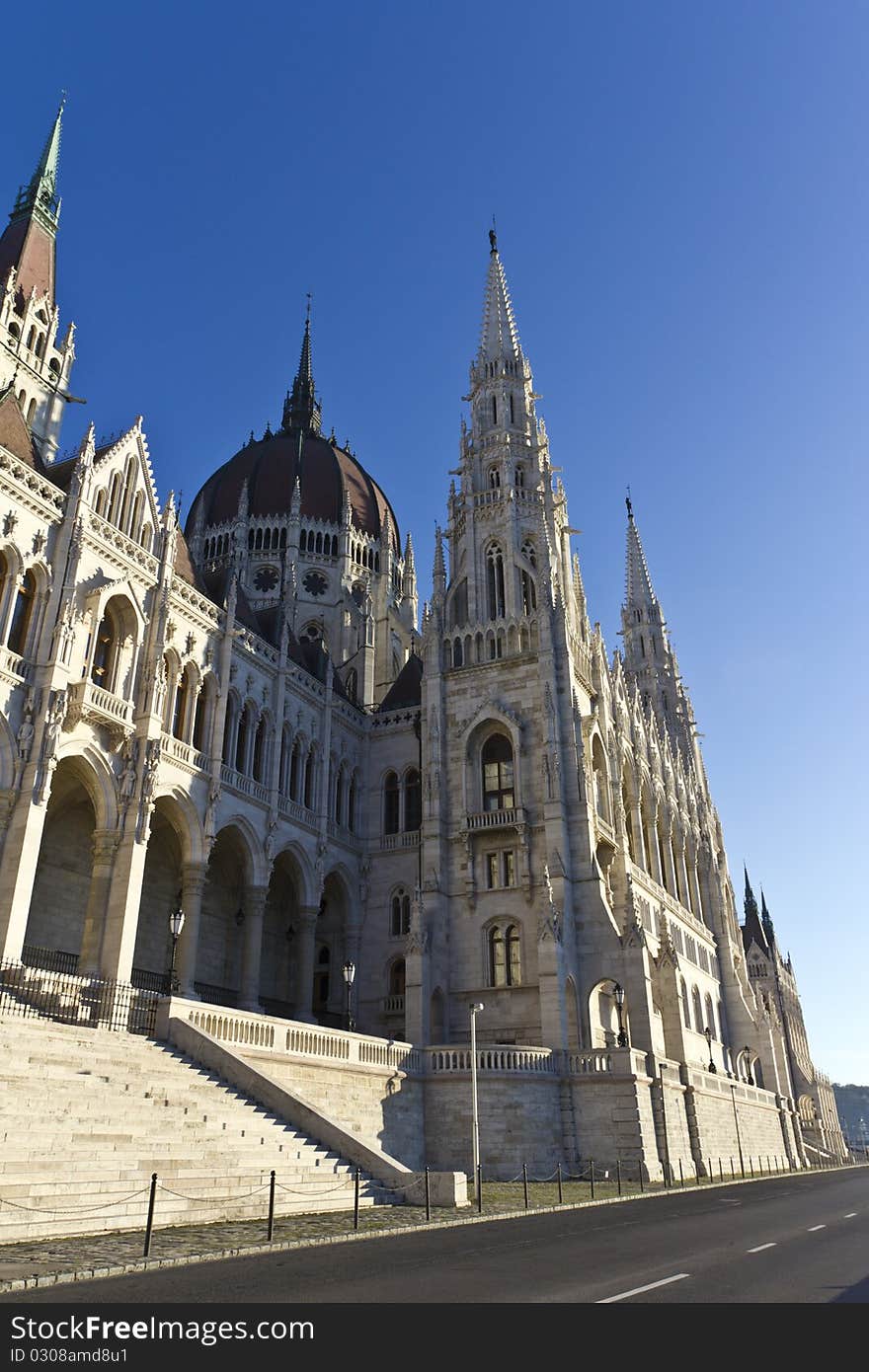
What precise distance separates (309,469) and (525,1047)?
4427cm

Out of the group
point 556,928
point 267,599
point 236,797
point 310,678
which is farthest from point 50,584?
point 267,599

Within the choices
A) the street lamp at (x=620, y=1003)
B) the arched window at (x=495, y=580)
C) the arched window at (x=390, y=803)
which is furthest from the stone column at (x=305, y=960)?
the arched window at (x=495, y=580)

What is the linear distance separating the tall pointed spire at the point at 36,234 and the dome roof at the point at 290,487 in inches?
718

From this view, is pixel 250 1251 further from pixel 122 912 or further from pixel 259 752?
pixel 259 752

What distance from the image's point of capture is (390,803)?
1710 inches

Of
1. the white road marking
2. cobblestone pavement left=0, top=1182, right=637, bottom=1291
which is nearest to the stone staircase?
cobblestone pavement left=0, top=1182, right=637, bottom=1291

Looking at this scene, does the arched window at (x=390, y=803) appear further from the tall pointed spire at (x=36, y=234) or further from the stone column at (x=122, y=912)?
the tall pointed spire at (x=36, y=234)

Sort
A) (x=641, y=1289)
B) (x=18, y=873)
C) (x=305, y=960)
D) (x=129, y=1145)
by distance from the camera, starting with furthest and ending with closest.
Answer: (x=305, y=960)
(x=18, y=873)
(x=129, y=1145)
(x=641, y=1289)

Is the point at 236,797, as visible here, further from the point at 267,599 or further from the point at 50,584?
the point at 267,599

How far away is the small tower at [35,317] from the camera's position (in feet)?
141

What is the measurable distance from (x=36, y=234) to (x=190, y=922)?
35546mm

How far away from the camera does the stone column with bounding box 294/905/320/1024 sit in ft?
120

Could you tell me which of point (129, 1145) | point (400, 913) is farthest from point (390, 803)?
point (129, 1145)

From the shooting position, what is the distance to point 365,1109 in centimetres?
2647
